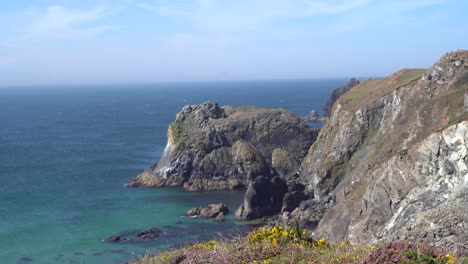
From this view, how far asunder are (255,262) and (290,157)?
70.8 meters

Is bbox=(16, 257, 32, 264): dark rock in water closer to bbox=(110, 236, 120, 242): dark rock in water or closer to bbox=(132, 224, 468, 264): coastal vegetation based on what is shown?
bbox=(110, 236, 120, 242): dark rock in water

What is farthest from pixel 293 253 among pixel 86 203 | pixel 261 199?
pixel 86 203

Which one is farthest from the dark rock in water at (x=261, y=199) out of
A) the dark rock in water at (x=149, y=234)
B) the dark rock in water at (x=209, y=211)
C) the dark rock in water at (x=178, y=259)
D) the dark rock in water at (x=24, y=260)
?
the dark rock in water at (x=178, y=259)

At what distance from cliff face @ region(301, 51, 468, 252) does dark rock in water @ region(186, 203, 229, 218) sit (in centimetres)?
1174

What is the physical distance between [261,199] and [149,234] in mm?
14534

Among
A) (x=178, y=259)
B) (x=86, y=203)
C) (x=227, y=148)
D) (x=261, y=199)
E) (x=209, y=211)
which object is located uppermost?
(x=178, y=259)

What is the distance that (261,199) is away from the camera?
208ft

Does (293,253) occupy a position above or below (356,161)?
above

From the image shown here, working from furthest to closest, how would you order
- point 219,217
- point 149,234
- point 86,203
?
1. point 86,203
2. point 219,217
3. point 149,234

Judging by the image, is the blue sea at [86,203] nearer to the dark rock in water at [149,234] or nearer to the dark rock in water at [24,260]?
the dark rock in water at [24,260]

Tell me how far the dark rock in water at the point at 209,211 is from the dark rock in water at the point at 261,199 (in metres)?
2.16

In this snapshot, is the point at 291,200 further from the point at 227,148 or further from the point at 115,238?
the point at 227,148

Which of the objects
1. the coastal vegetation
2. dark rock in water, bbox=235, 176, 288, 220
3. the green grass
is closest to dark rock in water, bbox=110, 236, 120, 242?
dark rock in water, bbox=235, 176, 288, 220

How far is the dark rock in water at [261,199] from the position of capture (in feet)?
204
